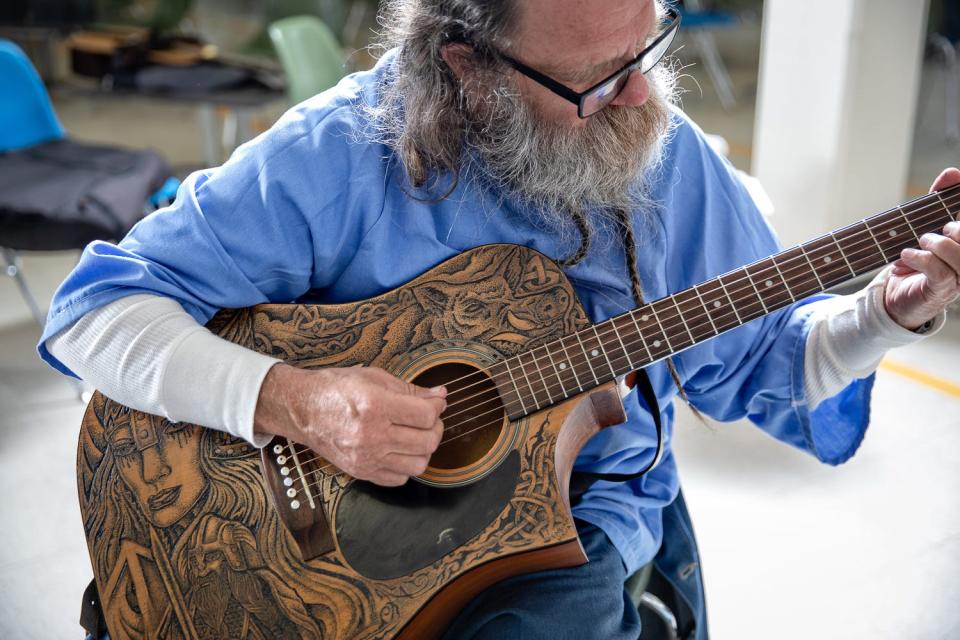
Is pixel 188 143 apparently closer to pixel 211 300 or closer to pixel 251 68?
pixel 251 68

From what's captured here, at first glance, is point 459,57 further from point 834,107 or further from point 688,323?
point 834,107

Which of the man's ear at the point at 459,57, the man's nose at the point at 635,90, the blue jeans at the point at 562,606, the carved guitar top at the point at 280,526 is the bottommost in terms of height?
the blue jeans at the point at 562,606

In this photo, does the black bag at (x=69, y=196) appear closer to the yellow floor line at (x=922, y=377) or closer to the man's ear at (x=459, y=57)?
the man's ear at (x=459, y=57)

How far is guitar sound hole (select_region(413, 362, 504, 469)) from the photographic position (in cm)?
143

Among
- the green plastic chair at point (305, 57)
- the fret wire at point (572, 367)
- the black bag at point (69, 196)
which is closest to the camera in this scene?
the fret wire at point (572, 367)

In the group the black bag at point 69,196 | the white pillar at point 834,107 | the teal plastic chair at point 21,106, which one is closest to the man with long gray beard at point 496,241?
the black bag at point 69,196

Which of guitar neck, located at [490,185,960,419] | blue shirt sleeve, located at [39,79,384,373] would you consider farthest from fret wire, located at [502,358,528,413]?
blue shirt sleeve, located at [39,79,384,373]

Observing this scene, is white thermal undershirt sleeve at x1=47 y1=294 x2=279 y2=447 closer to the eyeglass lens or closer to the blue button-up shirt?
the blue button-up shirt

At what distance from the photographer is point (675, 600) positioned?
1.69 m

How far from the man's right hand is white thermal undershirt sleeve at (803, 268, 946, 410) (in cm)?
62

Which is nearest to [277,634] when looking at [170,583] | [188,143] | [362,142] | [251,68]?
[170,583]

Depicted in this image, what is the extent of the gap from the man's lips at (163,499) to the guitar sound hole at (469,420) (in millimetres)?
373

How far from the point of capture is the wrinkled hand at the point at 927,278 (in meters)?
1.32

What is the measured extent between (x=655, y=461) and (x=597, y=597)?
0.76 ft
